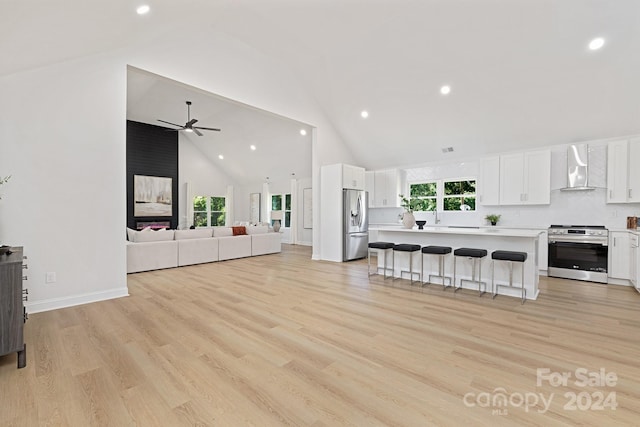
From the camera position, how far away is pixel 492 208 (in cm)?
670

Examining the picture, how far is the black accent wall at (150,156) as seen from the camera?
9781 mm

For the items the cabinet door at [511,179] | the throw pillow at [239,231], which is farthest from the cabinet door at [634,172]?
the throw pillow at [239,231]

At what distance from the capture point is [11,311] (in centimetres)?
227

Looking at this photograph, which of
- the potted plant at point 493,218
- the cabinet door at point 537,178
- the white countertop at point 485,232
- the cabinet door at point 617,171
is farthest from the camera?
the potted plant at point 493,218

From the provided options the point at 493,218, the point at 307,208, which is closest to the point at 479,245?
the point at 493,218

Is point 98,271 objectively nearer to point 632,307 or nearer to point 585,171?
point 632,307

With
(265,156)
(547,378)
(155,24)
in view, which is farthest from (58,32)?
(265,156)

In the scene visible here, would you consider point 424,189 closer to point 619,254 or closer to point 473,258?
point 473,258

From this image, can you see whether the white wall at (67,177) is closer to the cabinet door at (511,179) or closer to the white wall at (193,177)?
the cabinet door at (511,179)

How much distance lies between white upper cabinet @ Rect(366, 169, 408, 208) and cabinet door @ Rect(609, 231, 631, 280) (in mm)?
4270

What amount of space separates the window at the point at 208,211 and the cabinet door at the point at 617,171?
39.4ft

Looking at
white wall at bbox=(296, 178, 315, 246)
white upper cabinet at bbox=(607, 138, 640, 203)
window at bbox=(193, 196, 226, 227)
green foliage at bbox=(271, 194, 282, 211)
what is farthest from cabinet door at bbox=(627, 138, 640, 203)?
window at bbox=(193, 196, 226, 227)

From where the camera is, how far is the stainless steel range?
499 cm

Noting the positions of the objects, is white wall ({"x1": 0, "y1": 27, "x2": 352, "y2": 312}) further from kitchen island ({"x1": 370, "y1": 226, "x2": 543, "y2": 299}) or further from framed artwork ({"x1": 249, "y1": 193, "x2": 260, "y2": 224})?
framed artwork ({"x1": 249, "y1": 193, "x2": 260, "y2": 224})
